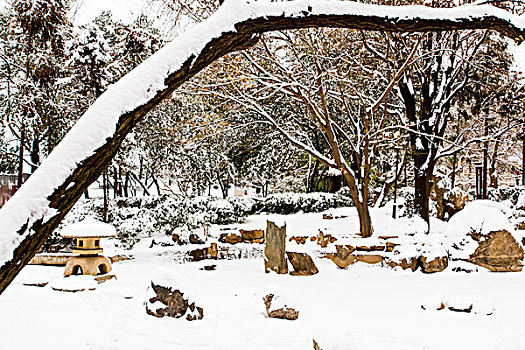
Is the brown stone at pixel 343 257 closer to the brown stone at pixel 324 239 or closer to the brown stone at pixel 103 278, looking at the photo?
the brown stone at pixel 324 239

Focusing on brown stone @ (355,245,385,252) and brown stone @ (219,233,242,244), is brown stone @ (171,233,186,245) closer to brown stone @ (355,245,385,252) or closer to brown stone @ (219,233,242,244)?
brown stone @ (219,233,242,244)

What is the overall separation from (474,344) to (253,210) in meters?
13.2

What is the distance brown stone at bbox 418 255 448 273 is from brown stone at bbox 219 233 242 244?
19.5 feet

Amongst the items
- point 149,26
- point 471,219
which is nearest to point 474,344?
point 471,219

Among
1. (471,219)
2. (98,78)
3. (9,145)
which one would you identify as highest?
(98,78)

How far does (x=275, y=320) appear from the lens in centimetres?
586

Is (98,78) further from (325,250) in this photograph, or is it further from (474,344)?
(474,344)

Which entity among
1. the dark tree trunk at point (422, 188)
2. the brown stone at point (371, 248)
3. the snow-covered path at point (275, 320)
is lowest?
the snow-covered path at point (275, 320)

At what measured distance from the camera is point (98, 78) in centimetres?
1320

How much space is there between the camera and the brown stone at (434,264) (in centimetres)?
859

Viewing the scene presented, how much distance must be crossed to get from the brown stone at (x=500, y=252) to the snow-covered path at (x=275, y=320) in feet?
0.88

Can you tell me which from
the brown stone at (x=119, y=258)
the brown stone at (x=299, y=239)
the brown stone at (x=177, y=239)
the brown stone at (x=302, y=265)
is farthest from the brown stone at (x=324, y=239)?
the brown stone at (x=119, y=258)

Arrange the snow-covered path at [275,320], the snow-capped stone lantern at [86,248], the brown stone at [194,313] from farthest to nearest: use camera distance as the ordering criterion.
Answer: the snow-capped stone lantern at [86,248] < the brown stone at [194,313] < the snow-covered path at [275,320]

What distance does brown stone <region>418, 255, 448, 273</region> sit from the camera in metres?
8.59
